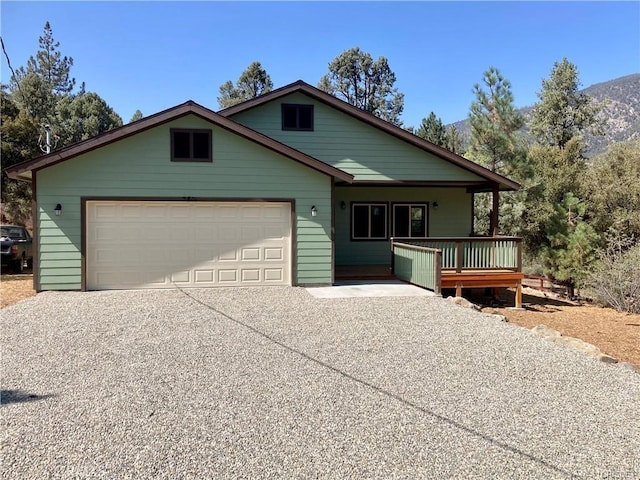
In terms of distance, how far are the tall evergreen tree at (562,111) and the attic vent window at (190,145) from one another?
22.7 metres

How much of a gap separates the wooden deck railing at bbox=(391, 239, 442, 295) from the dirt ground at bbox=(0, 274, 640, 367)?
178 cm

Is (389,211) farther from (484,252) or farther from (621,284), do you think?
(621,284)

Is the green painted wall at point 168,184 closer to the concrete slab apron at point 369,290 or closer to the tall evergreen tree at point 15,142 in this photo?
the concrete slab apron at point 369,290

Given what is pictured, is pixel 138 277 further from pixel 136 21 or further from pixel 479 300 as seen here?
pixel 479 300

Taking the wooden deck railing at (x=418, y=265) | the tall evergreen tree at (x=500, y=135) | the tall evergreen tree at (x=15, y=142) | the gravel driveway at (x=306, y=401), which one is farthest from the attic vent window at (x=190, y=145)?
the tall evergreen tree at (x=500, y=135)

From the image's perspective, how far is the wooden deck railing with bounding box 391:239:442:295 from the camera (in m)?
10.4

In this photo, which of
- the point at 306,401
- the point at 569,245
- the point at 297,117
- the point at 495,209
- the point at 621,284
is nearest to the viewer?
the point at 306,401

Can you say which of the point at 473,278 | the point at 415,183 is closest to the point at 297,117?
the point at 415,183

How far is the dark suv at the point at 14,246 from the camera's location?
1453 cm

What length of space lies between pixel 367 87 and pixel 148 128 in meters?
32.8

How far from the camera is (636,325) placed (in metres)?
10.9

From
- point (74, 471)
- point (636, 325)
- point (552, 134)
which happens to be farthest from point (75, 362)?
point (552, 134)

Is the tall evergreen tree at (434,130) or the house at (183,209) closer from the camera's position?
the house at (183,209)

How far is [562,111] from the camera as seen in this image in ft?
88.0
